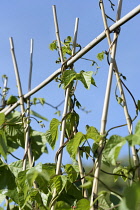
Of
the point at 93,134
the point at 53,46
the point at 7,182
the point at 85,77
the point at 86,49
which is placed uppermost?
the point at 53,46

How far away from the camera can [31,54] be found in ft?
7.78

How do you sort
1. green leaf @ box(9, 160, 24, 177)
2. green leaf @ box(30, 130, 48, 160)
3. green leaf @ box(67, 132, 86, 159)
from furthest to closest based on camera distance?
green leaf @ box(30, 130, 48, 160)
green leaf @ box(9, 160, 24, 177)
green leaf @ box(67, 132, 86, 159)

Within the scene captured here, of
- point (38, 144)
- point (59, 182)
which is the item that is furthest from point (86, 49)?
point (38, 144)

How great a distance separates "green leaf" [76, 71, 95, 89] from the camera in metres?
1.57

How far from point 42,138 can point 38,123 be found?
38 cm

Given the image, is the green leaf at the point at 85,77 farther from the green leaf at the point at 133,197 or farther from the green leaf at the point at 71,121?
the green leaf at the point at 133,197

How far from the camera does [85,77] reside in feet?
5.23

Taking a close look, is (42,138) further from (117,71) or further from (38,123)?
(117,71)

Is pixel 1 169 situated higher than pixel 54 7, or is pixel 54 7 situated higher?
pixel 54 7

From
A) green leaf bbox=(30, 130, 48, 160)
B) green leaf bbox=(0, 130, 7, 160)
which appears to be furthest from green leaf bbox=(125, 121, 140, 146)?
green leaf bbox=(30, 130, 48, 160)

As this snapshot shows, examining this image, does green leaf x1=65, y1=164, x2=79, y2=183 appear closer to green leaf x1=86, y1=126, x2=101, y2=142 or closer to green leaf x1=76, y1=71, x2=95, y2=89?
green leaf x1=86, y1=126, x2=101, y2=142

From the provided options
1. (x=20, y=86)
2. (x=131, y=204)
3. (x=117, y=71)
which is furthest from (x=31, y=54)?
(x=131, y=204)

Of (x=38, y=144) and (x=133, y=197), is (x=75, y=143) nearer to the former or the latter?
(x=133, y=197)

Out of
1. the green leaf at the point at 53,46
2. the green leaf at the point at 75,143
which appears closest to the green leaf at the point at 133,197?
the green leaf at the point at 75,143
